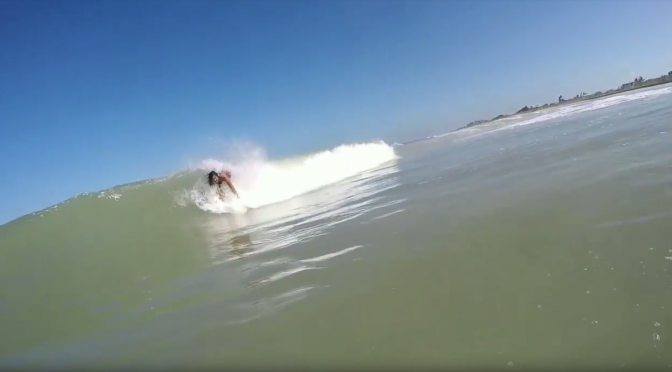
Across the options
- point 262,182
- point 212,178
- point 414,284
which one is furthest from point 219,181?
point 414,284

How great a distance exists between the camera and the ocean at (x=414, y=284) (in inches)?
84.4

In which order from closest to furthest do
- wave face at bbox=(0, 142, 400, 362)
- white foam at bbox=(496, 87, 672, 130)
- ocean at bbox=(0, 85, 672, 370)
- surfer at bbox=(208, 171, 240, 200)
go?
ocean at bbox=(0, 85, 672, 370)
wave face at bbox=(0, 142, 400, 362)
surfer at bbox=(208, 171, 240, 200)
white foam at bbox=(496, 87, 672, 130)

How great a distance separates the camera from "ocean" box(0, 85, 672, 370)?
7.03 feet

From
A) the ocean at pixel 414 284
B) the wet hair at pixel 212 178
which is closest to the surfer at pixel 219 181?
the wet hair at pixel 212 178

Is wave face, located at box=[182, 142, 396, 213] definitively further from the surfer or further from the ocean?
the ocean

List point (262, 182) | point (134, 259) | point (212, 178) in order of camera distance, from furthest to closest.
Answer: point (262, 182), point (212, 178), point (134, 259)

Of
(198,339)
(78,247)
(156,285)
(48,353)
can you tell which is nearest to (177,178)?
(78,247)

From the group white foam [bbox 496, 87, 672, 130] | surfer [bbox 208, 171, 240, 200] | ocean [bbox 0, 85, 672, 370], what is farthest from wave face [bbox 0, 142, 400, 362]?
white foam [bbox 496, 87, 672, 130]

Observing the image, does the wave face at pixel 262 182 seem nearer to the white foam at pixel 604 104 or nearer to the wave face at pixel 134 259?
the wave face at pixel 134 259

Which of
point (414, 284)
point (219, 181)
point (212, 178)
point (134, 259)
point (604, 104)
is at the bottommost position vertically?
point (414, 284)

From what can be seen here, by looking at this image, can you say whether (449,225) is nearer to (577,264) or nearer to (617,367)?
(577,264)

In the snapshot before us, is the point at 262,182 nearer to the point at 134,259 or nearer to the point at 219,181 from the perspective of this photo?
the point at 219,181

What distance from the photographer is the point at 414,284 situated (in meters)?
3.03

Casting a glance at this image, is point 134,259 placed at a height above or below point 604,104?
below
